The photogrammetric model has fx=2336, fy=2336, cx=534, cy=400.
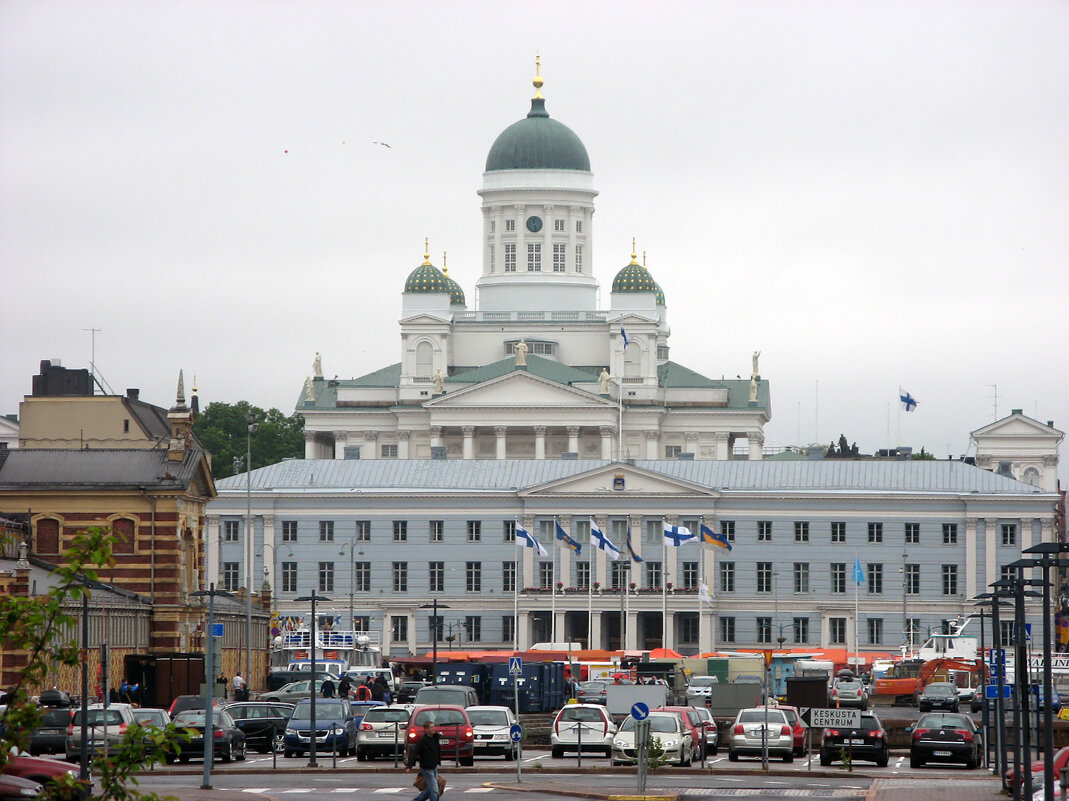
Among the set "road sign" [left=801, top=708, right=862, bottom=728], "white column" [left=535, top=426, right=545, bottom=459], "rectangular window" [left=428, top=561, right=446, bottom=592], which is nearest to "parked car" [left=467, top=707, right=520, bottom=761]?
"road sign" [left=801, top=708, right=862, bottom=728]

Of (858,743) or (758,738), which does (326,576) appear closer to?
(758,738)

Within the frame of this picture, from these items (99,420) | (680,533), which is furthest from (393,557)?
(99,420)

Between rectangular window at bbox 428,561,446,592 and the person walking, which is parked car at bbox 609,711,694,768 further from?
rectangular window at bbox 428,561,446,592

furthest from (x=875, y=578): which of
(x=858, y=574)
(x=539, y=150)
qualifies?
(x=539, y=150)

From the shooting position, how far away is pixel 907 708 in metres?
87.2

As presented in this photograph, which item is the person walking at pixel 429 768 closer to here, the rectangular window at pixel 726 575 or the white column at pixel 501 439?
the rectangular window at pixel 726 575

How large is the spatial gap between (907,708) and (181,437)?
2872 cm

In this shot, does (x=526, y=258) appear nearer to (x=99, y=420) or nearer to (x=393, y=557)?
(x=393, y=557)

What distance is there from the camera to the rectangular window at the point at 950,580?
132000mm

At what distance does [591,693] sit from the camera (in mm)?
78250

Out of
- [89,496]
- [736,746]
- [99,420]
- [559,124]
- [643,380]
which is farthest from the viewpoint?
[559,124]

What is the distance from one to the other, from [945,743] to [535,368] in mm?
120911

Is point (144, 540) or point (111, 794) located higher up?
point (144, 540)

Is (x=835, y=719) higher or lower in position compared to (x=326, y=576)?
lower
